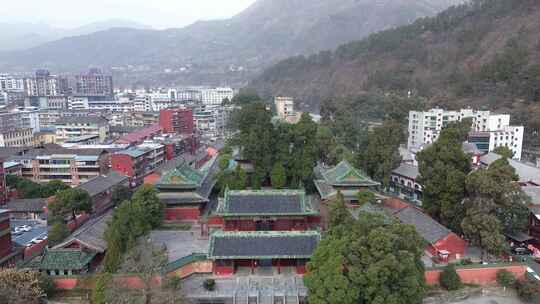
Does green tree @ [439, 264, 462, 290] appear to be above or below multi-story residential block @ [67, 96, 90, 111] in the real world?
below

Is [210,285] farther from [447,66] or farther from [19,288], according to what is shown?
[447,66]

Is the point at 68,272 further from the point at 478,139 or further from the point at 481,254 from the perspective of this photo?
the point at 478,139

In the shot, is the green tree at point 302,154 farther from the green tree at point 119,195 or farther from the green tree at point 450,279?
the green tree at point 119,195

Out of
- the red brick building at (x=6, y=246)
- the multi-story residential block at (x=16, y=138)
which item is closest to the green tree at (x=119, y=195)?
the red brick building at (x=6, y=246)

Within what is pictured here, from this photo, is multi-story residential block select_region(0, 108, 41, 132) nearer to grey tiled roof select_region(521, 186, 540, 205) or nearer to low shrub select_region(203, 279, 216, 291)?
low shrub select_region(203, 279, 216, 291)

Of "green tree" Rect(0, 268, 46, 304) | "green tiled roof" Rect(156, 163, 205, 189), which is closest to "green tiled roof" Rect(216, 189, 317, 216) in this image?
"green tiled roof" Rect(156, 163, 205, 189)

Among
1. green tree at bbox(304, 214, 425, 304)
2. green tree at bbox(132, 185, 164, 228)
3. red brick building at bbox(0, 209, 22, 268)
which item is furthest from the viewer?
green tree at bbox(132, 185, 164, 228)
